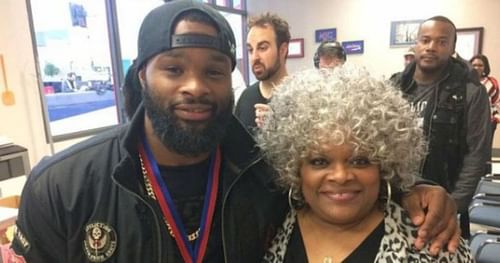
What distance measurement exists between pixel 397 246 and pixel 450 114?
61.6 inches

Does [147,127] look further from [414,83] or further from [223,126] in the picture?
[414,83]

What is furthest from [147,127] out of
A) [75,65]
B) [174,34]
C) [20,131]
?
[75,65]

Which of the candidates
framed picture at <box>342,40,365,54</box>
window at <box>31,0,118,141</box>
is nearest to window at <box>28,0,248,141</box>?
window at <box>31,0,118,141</box>

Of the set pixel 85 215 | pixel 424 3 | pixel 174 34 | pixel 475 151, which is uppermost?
pixel 424 3

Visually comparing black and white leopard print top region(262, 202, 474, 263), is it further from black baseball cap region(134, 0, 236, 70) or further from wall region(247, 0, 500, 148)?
wall region(247, 0, 500, 148)

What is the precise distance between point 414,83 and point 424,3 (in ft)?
16.3

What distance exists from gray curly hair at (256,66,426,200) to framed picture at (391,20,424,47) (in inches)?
247

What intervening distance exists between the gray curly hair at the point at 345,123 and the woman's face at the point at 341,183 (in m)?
0.03

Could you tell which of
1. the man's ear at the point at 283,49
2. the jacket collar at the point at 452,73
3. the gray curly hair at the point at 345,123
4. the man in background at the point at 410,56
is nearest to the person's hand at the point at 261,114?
the gray curly hair at the point at 345,123

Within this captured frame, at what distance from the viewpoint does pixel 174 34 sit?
1.12 m

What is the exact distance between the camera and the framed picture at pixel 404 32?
6.91 m

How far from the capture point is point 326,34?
752 cm

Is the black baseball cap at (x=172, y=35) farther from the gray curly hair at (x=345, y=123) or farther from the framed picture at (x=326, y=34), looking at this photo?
the framed picture at (x=326, y=34)

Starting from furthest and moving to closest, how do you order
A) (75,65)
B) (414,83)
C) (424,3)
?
1. (424,3)
2. (75,65)
3. (414,83)
